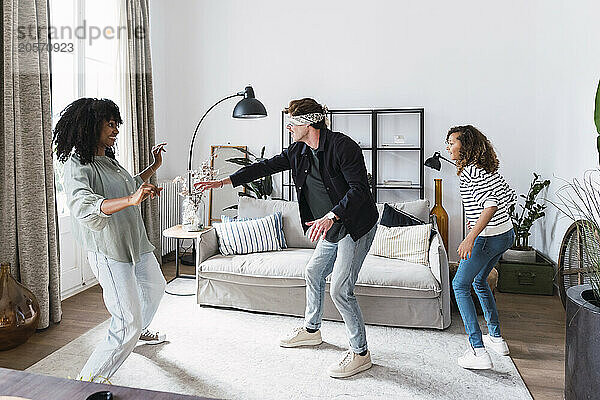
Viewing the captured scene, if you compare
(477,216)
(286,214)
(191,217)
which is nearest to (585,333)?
(477,216)

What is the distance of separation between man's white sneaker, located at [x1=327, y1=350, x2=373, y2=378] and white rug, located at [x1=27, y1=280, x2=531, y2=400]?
0.03 metres

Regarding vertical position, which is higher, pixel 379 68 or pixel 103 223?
pixel 379 68

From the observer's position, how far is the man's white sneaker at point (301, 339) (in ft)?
10.1

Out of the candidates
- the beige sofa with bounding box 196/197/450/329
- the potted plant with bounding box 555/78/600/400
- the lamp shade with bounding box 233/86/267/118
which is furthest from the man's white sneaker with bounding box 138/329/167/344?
the potted plant with bounding box 555/78/600/400

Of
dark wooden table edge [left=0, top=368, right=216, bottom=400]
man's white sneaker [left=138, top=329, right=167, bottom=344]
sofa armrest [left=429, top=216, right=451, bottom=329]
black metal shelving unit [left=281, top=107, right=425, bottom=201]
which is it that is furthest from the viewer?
black metal shelving unit [left=281, top=107, right=425, bottom=201]

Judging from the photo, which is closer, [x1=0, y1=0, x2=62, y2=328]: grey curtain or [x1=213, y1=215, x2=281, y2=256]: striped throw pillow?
[x1=0, y1=0, x2=62, y2=328]: grey curtain

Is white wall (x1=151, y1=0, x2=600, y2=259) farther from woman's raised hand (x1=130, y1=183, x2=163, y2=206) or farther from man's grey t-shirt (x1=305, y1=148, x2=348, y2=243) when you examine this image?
woman's raised hand (x1=130, y1=183, x2=163, y2=206)

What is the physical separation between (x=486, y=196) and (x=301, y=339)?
1.35 meters

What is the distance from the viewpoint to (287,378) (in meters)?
2.69

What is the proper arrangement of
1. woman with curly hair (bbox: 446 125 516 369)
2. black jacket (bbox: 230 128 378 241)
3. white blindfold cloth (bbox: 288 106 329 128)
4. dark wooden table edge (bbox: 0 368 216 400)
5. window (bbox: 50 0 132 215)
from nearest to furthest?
dark wooden table edge (bbox: 0 368 216 400)
black jacket (bbox: 230 128 378 241)
white blindfold cloth (bbox: 288 106 329 128)
woman with curly hair (bbox: 446 125 516 369)
window (bbox: 50 0 132 215)

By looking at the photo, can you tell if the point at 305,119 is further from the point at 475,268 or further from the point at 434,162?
the point at 434,162

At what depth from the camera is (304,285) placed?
354cm

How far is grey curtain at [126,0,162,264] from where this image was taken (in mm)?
4781

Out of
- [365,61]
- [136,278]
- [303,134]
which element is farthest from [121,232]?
[365,61]
